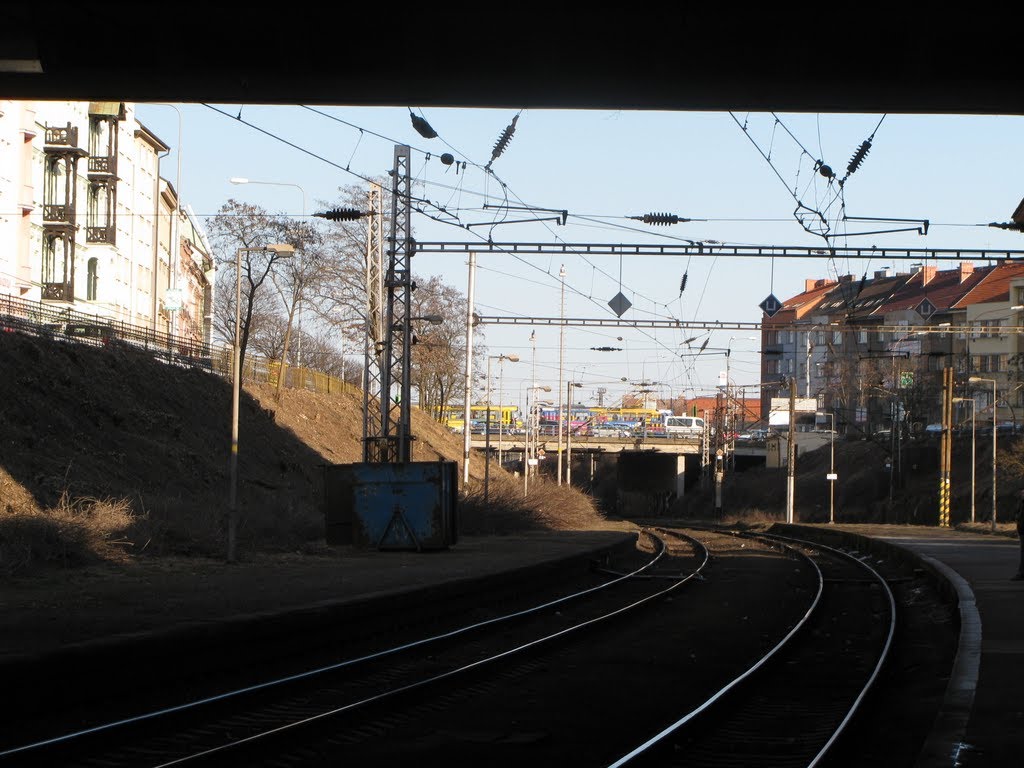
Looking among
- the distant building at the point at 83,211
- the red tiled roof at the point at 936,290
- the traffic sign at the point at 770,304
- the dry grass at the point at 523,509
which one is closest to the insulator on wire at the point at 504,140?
the dry grass at the point at 523,509

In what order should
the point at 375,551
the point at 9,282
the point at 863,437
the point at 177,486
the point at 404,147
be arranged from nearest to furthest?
the point at 375,551, the point at 404,147, the point at 177,486, the point at 9,282, the point at 863,437

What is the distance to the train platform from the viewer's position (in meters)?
8.54

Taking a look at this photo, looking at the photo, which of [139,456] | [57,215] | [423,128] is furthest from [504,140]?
[57,215]

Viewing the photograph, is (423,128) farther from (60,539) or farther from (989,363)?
(989,363)

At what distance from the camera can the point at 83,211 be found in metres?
69.5

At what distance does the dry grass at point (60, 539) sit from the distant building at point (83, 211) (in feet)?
102

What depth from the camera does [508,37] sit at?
43.4 feet

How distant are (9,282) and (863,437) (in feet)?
194

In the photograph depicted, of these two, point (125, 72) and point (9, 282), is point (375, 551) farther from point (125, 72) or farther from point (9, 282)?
point (9, 282)

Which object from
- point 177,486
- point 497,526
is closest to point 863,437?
point 497,526

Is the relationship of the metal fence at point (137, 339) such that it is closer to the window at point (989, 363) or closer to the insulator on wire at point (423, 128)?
the insulator on wire at point (423, 128)

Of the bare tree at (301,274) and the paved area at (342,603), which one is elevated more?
the bare tree at (301,274)

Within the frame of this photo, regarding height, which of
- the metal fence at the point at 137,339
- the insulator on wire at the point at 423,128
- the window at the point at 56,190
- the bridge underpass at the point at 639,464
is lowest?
the bridge underpass at the point at 639,464

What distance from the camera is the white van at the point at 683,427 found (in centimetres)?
10019
